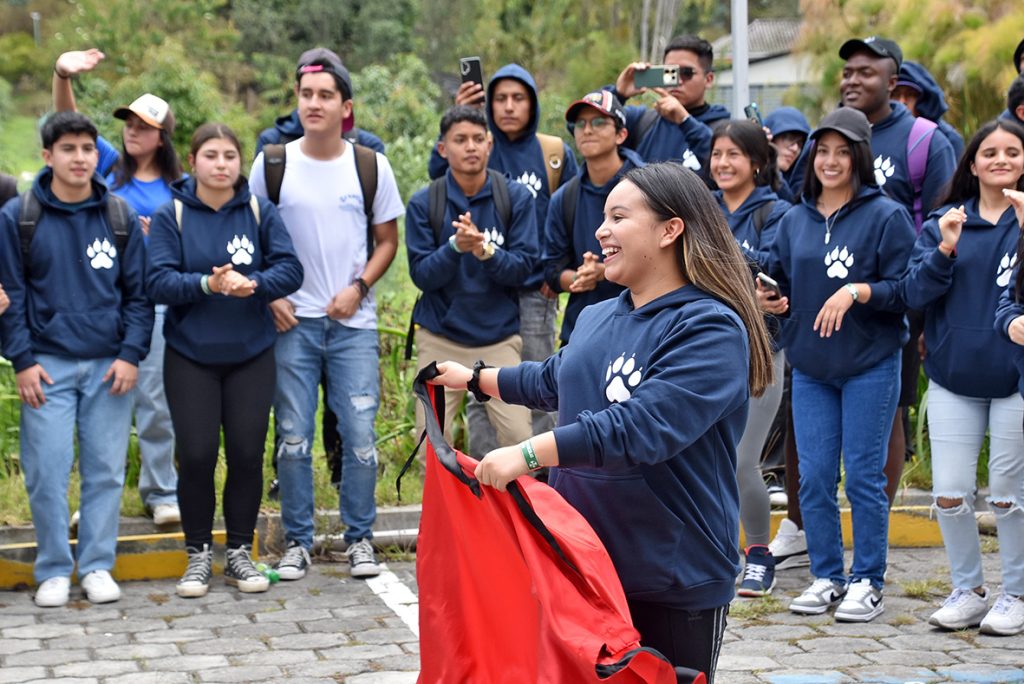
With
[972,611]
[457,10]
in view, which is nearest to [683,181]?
[972,611]

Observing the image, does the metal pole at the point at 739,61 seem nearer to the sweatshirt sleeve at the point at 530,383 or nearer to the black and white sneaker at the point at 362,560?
the black and white sneaker at the point at 362,560

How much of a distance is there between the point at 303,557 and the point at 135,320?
5.00 ft

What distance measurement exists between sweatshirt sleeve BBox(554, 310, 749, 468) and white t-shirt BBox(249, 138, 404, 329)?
151 inches

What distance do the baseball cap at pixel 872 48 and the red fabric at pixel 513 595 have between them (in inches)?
171

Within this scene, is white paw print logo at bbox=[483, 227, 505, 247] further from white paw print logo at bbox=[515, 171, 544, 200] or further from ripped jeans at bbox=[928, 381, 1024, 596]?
ripped jeans at bbox=[928, 381, 1024, 596]

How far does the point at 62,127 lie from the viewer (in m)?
6.83

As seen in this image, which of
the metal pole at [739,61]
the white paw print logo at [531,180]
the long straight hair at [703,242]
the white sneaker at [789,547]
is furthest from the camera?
the metal pole at [739,61]

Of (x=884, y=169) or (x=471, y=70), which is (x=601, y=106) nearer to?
(x=471, y=70)

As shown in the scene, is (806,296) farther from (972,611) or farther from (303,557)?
(303,557)

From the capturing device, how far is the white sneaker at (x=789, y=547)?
7.43 metres

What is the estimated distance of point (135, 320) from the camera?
6938 millimetres

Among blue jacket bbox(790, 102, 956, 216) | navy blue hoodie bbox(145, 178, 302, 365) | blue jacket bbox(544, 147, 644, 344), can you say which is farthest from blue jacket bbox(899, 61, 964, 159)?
navy blue hoodie bbox(145, 178, 302, 365)

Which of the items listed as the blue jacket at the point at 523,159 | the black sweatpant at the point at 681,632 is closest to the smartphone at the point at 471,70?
the blue jacket at the point at 523,159

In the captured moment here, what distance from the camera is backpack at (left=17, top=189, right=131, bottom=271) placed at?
6789 millimetres
